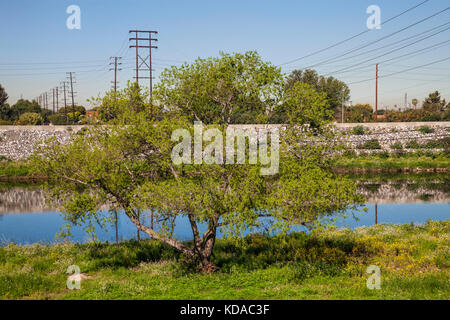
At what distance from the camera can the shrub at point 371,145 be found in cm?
6512

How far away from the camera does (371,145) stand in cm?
6519

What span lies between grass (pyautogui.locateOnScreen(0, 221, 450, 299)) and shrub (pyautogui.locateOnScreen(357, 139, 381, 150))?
44.9 metres

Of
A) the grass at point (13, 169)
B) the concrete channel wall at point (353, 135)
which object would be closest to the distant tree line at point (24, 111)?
the concrete channel wall at point (353, 135)

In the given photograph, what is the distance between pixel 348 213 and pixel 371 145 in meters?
32.7

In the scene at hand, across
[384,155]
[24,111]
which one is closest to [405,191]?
[384,155]

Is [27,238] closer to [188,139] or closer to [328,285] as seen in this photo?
[188,139]

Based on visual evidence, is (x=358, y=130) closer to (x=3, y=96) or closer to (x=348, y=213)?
(x=348, y=213)

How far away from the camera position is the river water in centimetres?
2712

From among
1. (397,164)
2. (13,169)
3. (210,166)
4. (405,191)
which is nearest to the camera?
(210,166)

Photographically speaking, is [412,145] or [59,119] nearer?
[412,145]

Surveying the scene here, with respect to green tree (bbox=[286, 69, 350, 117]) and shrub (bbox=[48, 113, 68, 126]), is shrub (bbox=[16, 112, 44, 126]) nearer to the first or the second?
shrub (bbox=[48, 113, 68, 126])

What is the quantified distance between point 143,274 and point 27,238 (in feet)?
46.4

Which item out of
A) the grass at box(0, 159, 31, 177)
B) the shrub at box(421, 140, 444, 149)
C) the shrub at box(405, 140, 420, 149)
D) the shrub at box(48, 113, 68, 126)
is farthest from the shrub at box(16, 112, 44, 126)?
the shrub at box(421, 140, 444, 149)

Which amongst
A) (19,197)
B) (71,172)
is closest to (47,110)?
(19,197)
